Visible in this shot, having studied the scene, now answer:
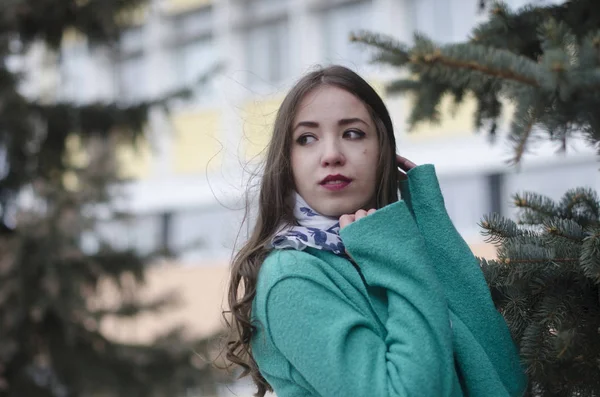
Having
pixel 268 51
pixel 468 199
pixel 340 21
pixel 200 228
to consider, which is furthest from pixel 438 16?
pixel 200 228

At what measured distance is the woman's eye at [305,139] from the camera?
6.03 ft

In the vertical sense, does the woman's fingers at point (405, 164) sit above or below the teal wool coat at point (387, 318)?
above

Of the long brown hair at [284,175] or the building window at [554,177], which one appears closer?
the long brown hair at [284,175]

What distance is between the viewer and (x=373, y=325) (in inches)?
63.6

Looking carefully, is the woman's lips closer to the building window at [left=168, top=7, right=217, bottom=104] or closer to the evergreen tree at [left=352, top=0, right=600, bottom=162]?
the evergreen tree at [left=352, top=0, right=600, bottom=162]

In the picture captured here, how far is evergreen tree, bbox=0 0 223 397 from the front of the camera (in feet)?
17.9

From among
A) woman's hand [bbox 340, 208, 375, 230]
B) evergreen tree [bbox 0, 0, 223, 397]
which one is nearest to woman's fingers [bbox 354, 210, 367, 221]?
woman's hand [bbox 340, 208, 375, 230]

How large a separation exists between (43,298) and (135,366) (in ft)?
2.81

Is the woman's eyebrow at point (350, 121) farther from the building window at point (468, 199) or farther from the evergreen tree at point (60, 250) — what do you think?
the building window at point (468, 199)

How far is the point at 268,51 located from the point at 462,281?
10916 millimetres

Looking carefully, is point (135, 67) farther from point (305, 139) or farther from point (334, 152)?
point (334, 152)

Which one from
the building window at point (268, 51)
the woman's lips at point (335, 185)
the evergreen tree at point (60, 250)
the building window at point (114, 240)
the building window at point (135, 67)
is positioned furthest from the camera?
the building window at point (135, 67)

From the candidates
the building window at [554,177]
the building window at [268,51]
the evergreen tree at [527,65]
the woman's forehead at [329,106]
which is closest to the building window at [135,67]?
the building window at [268,51]

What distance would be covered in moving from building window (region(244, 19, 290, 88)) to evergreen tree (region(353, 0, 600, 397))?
397 inches
